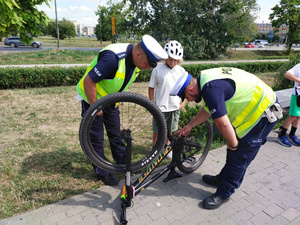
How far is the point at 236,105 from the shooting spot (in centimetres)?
230

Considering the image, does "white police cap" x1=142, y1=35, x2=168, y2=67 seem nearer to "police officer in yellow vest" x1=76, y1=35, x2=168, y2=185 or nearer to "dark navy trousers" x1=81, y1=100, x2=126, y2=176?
"police officer in yellow vest" x1=76, y1=35, x2=168, y2=185

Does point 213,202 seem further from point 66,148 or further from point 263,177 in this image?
→ point 66,148

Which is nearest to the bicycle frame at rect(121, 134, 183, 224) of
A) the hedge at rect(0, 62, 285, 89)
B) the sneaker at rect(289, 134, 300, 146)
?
the sneaker at rect(289, 134, 300, 146)

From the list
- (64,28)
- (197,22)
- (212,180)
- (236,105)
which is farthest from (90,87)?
(64,28)

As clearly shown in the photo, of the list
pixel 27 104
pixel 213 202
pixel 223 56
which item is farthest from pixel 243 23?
pixel 213 202

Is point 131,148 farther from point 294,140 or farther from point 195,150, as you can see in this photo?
point 294,140

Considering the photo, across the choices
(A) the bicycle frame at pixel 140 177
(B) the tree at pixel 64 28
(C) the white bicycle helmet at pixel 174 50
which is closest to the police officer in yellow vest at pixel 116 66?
(A) the bicycle frame at pixel 140 177

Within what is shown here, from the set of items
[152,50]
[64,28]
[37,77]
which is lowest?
[37,77]

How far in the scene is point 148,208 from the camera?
8.86ft

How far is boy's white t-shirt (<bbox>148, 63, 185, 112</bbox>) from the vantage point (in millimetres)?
3379

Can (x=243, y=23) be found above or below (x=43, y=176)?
above

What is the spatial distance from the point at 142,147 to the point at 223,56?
89.2 feet

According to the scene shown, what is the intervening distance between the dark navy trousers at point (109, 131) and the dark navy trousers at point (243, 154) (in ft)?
4.76

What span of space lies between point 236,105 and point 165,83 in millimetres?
1315
